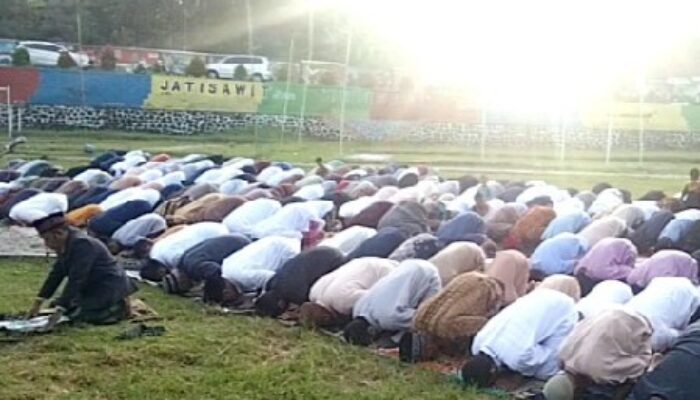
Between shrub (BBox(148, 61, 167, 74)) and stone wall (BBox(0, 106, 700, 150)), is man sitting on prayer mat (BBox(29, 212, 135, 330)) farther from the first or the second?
shrub (BBox(148, 61, 167, 74))

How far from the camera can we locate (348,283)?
7.73 m

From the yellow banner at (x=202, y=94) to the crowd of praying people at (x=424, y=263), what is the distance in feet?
42.8

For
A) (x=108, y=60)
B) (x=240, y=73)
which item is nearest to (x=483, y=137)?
(x=240, y=73)

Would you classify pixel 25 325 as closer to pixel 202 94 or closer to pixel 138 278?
pixel 138 278

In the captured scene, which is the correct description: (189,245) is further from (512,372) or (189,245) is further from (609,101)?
(609,101)

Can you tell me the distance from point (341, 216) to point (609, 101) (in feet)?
59.3

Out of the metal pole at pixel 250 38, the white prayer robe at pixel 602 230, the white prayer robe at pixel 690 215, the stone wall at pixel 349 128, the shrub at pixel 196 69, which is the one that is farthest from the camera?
the shrub at pixel 196 69

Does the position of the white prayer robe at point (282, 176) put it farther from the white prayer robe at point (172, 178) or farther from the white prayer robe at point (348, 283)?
the white prayer robe at point (348, 283)

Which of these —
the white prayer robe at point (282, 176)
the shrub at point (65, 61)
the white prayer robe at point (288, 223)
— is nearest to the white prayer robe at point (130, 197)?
the white prayer robe at point (288, 223)

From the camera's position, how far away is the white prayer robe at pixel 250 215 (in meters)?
10.9

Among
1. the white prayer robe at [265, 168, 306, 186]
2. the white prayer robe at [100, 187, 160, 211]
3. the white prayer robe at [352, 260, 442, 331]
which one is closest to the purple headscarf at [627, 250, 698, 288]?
the white prayer robe at [352, 260, 442, 331]

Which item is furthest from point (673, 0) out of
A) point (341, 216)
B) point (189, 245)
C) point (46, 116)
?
point (189, 245)

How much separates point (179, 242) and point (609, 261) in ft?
12.2

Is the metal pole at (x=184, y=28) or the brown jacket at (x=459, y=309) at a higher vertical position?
the metal pole at (x=184, y=28)
